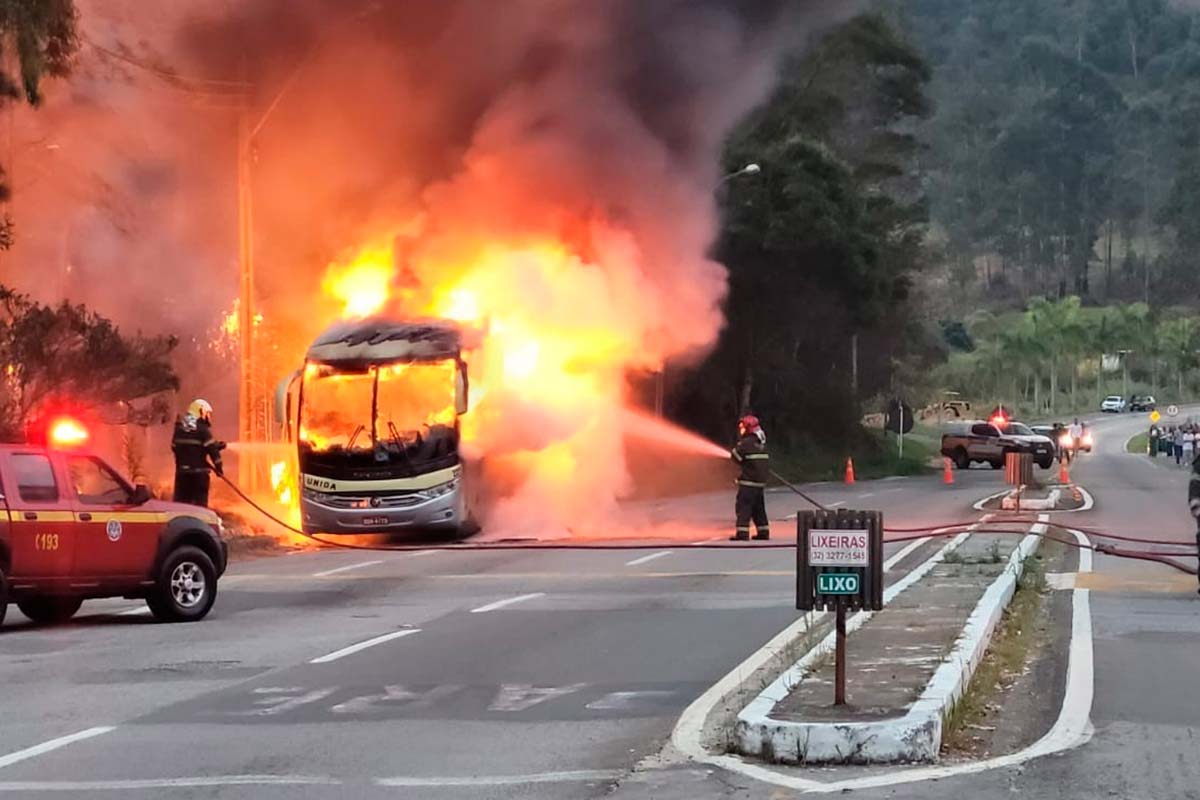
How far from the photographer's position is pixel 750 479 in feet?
71.4

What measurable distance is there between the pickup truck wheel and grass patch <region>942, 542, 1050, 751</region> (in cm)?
771

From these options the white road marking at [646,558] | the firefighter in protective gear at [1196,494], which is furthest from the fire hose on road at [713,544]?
the firefighter in protective gear at [1196,494]

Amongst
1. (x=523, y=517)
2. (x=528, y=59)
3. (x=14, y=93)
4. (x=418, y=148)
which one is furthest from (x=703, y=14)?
(x=14, y=93)

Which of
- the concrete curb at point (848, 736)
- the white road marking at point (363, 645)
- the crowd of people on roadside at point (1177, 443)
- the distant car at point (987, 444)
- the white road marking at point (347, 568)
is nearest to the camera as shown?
the concrete curb at point (848, 736)

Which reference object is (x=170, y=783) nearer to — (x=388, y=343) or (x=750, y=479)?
(x=388, y=343)

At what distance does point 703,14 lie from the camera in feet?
77.8

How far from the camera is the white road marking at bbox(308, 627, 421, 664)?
11.4 m

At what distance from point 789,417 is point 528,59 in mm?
34841

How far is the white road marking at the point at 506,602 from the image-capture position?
46.9 ft

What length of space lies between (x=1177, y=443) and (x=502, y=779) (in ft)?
210

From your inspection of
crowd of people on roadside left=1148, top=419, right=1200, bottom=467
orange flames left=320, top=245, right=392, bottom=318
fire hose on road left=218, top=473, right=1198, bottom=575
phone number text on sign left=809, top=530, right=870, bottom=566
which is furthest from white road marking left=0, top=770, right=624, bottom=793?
crowd of people on roadside left=1148, top=419, right=1200, bottom=467

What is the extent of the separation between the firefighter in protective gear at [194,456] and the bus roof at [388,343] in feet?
5.28

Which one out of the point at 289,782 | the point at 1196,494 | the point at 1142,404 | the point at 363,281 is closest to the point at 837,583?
the point at 289,782

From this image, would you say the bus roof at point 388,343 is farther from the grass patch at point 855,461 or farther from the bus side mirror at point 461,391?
the grass patch at point 855,461
